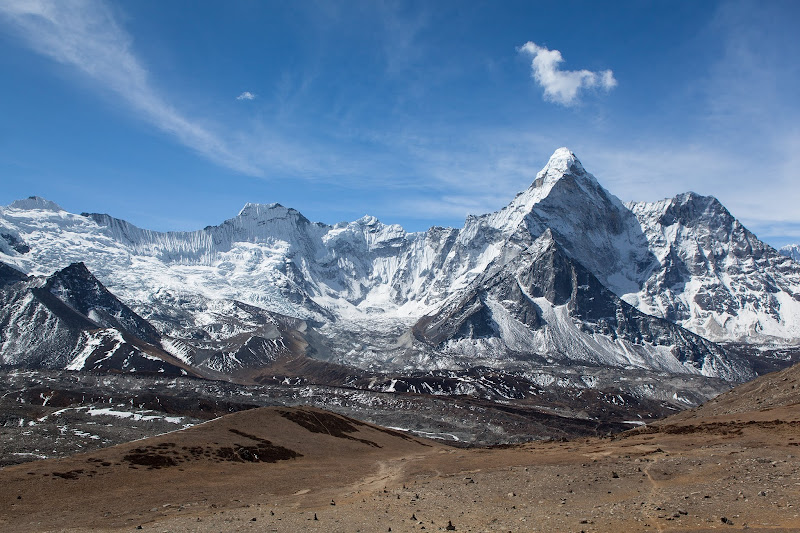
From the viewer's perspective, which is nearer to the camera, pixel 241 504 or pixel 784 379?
pixel 241 504

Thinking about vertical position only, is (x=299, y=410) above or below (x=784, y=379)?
below

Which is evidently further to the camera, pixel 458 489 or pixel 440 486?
pixel 440 486

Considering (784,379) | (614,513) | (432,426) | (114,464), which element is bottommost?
(432,426)

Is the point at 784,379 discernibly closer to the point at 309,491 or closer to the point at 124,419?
the point at 309,491

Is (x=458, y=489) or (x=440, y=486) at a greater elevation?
(x=458, y=489)

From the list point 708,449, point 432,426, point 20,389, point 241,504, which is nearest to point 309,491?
point 241,504

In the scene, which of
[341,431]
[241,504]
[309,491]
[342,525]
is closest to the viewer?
[342,525]

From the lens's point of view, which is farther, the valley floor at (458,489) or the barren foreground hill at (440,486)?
the barren foreground hill at (440,486)

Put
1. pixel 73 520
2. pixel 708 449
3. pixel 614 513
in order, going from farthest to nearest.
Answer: pixel 708 449
pixel 73 520
pixel 614 513
